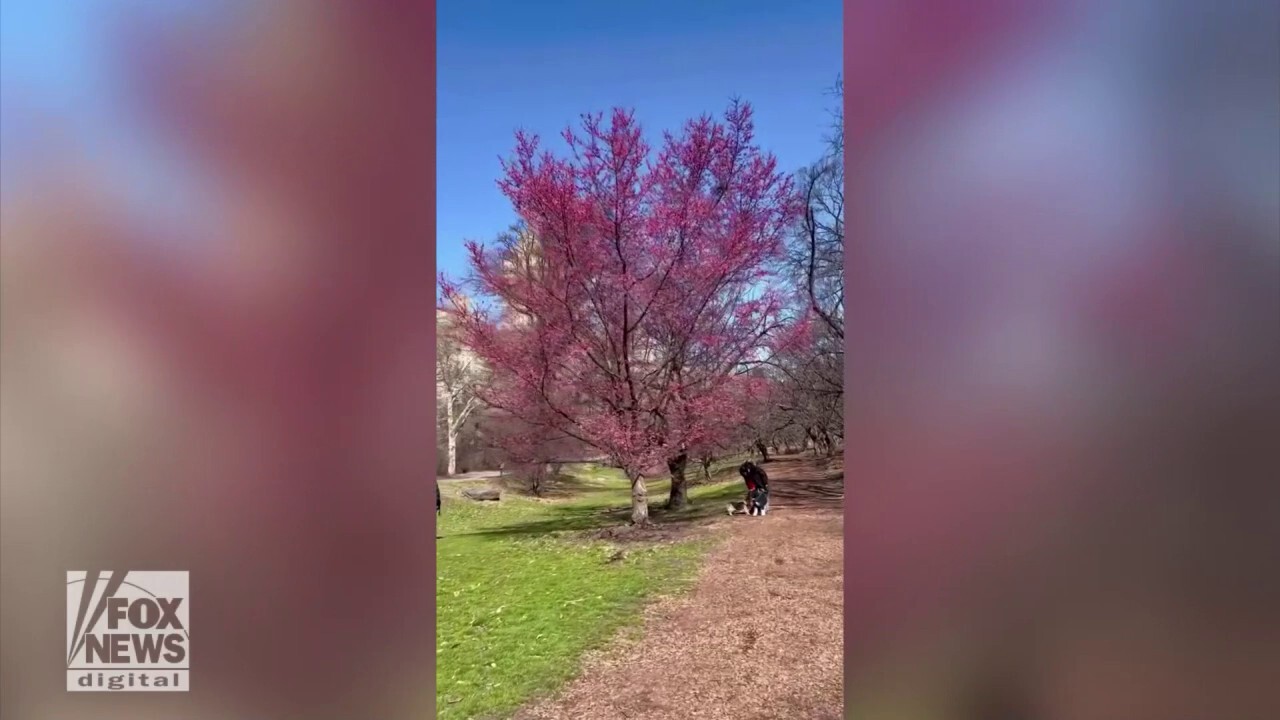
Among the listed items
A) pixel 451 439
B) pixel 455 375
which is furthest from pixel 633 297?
pixel 451 439

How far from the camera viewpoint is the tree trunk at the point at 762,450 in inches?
208

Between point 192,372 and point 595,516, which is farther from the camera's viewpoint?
point 595,516

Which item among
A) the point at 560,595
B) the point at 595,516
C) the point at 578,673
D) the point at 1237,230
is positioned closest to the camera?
the point at 1237,230

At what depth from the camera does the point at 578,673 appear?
7.56 ft

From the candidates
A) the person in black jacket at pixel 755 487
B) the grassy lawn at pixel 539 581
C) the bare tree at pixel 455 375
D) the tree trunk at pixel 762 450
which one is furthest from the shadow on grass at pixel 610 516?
the bare tree at pixel 455 375

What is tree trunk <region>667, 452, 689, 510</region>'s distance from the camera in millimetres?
4805

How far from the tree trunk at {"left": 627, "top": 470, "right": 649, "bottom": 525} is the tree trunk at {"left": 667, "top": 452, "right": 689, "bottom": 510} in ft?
1.13

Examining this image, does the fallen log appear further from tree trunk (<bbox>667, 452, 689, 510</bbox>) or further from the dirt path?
the dirt path

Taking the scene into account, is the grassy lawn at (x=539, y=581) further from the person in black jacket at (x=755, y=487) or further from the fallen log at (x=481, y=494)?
the person in black jacket at (x=755, y=487)

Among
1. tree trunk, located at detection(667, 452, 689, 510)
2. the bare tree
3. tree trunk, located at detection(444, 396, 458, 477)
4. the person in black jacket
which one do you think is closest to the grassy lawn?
tree trunk, located at detection(667, 452, 689, 510)

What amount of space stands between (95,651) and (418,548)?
0.78 m

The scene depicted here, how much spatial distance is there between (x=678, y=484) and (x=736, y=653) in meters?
2.52

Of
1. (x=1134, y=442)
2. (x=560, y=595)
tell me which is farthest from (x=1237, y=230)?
(x=560, y=595)

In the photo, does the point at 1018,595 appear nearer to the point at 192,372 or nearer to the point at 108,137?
the point at 192,372
